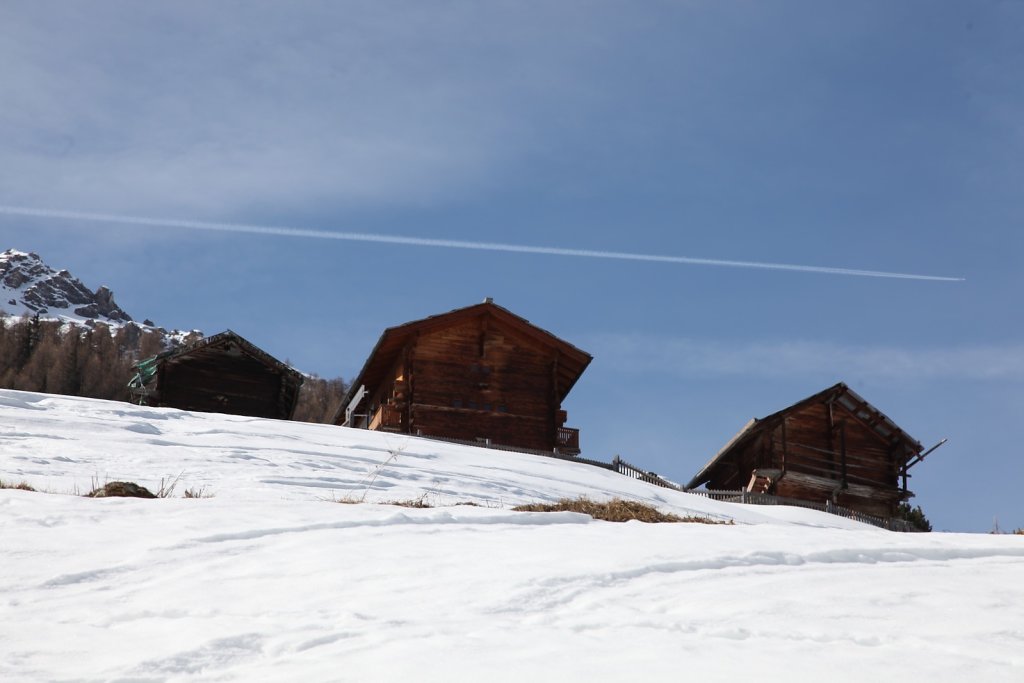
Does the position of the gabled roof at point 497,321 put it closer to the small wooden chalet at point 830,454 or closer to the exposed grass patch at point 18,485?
the small wooden chalet at point 830,454

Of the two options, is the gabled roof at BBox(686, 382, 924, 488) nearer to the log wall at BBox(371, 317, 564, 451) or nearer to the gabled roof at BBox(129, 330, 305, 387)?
the log wall at BBox(371, 317, 564, 451)

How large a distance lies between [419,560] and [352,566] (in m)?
0.59

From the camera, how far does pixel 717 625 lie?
7.24 meters

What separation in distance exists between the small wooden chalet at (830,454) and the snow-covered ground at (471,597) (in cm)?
2504

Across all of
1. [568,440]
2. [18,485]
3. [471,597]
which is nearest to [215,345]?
[568,440]

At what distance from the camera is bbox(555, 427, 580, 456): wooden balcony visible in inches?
1377

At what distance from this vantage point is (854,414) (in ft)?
125

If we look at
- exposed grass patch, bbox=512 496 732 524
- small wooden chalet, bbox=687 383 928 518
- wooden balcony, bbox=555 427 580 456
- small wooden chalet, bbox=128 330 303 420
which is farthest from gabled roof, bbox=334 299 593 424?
exposed grass patch, bbox=512 496 732 524

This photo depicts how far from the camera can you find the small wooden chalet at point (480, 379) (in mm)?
34562

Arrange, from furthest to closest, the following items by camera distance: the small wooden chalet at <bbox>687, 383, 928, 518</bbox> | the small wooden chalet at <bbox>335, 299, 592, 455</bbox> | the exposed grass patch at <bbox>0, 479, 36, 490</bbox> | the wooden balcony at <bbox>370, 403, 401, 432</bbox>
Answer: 1. the small wooden chalet at <bbox>687, 383, 928, 518</bbox>
2. the small wooden chalet at <bbox>335, 299, 592, 455</bbox>
3. the wooden balcony at <bbox>370, 403, 401, 432</bbox>
4. the exposed grass patch at <bbox>0, 479, 36, 490</bbox>

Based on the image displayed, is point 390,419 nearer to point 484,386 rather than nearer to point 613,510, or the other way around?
point 484,386

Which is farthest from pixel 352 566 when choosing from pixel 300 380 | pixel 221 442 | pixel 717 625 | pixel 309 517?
pixel 300 380

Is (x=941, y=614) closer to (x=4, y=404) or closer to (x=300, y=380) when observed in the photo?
(x=4, y=404)

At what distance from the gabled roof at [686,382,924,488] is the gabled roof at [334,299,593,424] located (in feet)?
19.7
